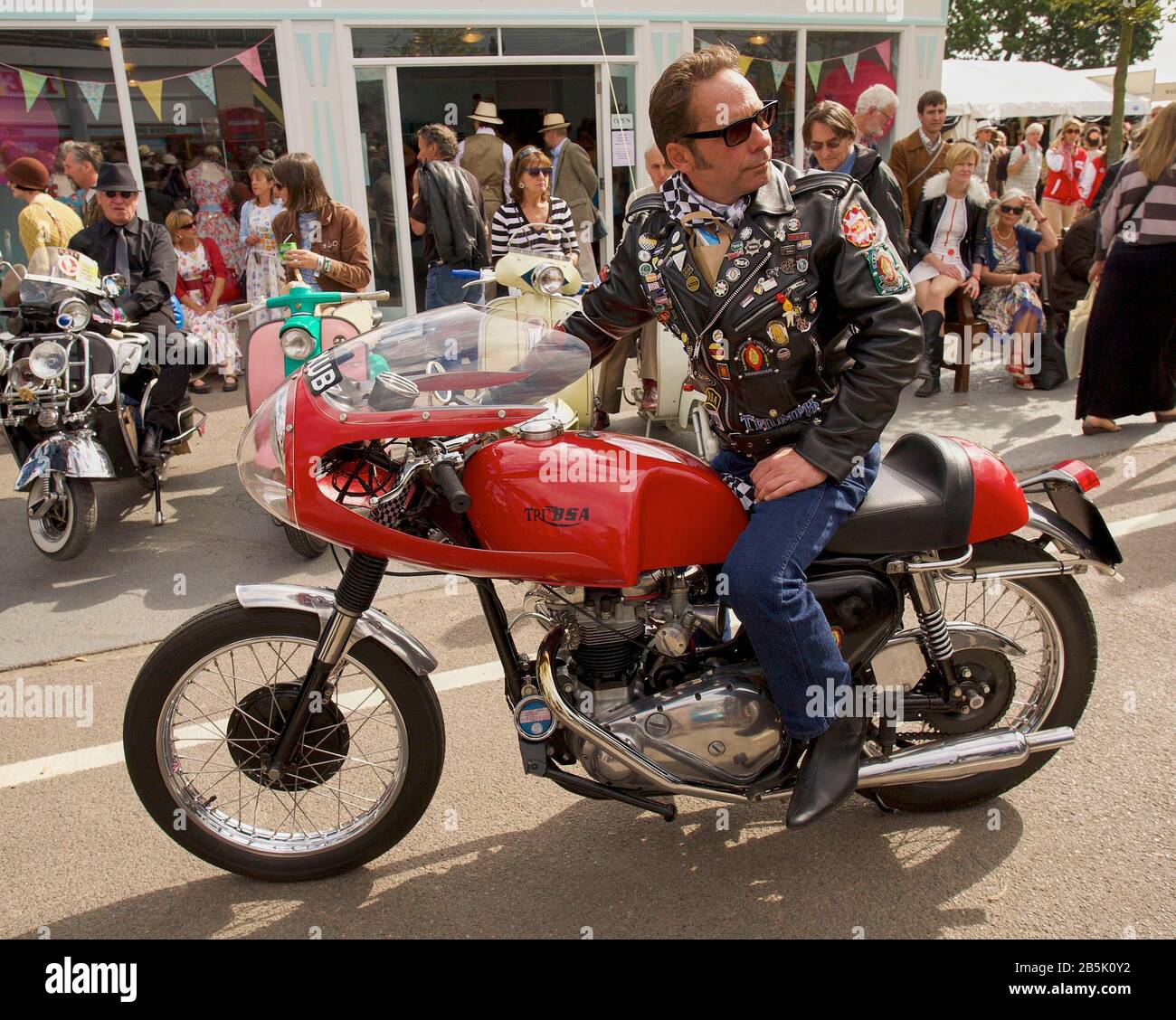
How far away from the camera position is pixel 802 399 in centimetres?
259

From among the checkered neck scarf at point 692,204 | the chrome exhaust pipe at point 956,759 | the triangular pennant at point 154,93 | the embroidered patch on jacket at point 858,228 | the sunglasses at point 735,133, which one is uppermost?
the triangular pennant at point 154,93

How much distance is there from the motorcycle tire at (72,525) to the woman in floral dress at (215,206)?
5496 millimetres

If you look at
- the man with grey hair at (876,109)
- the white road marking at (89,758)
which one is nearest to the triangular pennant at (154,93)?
the man with grey hair at (876,109)

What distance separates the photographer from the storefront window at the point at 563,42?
1084 cm

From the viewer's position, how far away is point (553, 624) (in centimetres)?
266

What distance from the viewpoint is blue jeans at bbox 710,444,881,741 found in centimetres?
237

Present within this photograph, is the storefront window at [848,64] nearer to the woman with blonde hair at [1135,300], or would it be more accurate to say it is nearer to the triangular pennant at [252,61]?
the triangular pennant at [252,61]

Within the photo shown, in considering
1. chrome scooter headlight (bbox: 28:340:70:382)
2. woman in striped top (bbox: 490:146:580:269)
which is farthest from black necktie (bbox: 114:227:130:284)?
woman in striped top (bbox: 490:146:580:269)

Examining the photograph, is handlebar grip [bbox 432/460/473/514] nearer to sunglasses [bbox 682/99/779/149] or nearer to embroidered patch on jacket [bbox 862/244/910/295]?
sunglasses [bbox 682/99/779/149]

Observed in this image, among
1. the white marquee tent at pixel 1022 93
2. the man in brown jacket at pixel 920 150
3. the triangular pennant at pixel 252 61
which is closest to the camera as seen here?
the man in brown jacket at pixel 920 150

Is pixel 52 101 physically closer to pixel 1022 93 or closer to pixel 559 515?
pixel 559 515

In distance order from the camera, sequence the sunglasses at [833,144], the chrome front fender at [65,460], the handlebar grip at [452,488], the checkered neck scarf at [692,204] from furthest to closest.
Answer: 1. the sunglasses at [833,144]
2. the chrome front fender at [65,460]
3. the checkered neck scarf at [692,204]
4. the handlebar grip at [452,488]

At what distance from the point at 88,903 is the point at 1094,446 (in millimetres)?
5978
